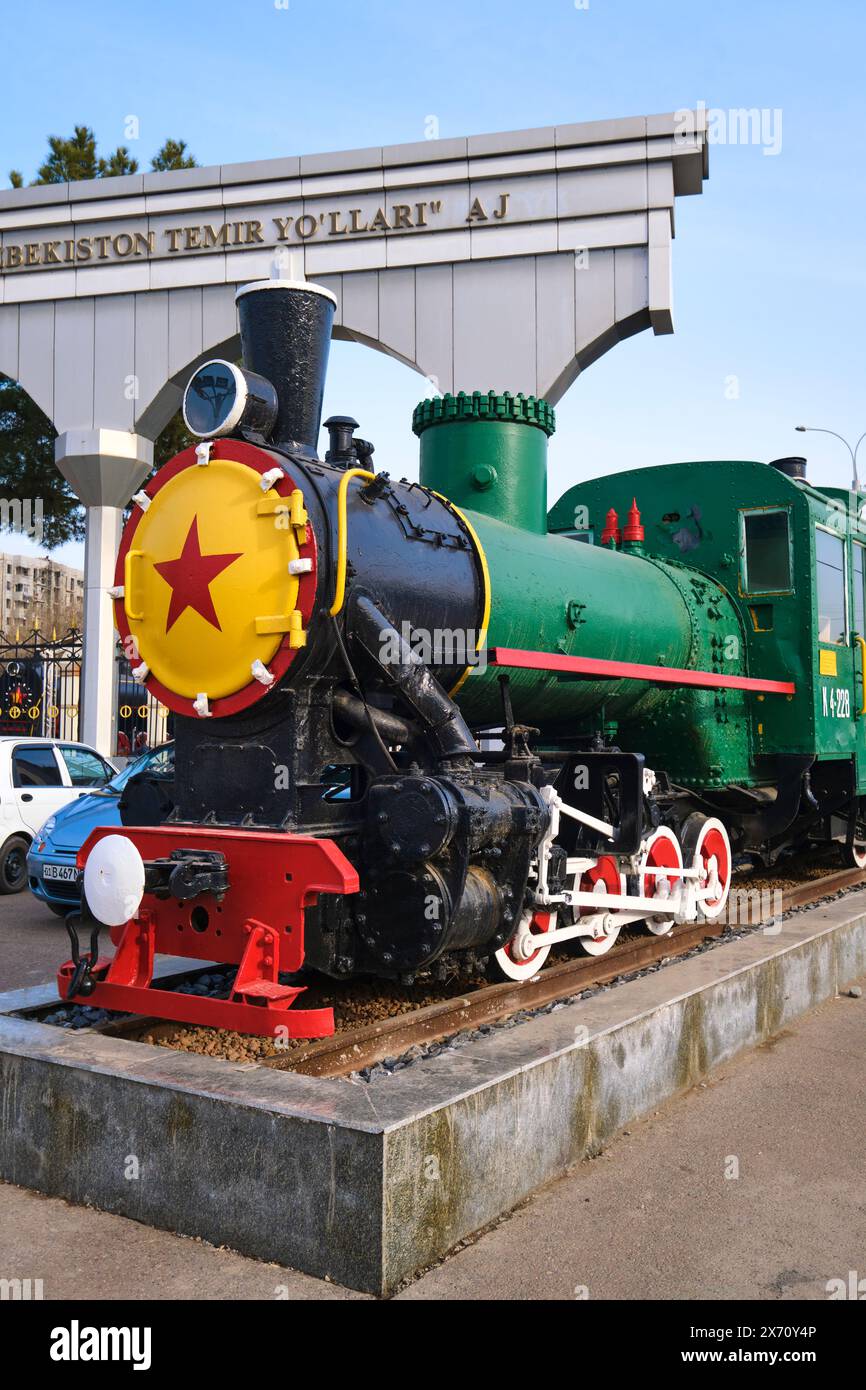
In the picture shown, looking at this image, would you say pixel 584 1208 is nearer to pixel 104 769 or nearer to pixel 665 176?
pixel 104 769

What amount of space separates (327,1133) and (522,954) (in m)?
2.49

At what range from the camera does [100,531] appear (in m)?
17.7

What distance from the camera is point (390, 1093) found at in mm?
3459

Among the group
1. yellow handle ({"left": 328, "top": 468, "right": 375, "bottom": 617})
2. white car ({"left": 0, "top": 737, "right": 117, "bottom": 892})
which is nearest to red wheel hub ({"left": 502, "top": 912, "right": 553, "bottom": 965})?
yellow handle ({"left": 328, "top": 468, "right": 375, "bottom": 617})

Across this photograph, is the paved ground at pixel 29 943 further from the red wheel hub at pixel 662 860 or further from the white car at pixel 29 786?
the red wheel hub at pixel 662 860

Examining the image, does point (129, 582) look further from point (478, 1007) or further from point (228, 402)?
point (478, 1007)

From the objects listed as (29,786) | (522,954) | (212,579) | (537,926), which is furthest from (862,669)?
(29,786)

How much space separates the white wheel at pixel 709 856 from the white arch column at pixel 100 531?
11.6 meters

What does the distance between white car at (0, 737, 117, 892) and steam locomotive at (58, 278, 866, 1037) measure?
6757 mm

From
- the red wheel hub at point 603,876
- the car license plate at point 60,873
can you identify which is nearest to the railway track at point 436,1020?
the red wheel hub at point 603,876

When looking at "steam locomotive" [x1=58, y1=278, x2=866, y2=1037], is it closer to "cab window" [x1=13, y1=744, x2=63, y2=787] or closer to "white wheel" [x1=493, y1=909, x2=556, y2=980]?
"white wheel" [x1=493, y1=909, x2=556, y2=980]

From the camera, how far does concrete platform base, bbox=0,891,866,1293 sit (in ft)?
10.5

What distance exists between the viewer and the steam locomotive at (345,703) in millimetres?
4418

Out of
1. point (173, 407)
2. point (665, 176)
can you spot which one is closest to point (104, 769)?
point (173, 407)
